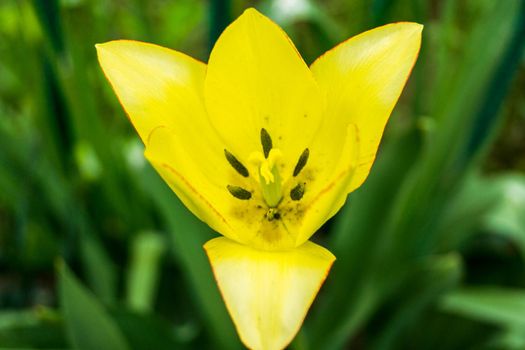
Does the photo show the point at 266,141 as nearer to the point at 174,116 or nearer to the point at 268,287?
the point at 174,116

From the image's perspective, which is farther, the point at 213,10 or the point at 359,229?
the point at 359,229

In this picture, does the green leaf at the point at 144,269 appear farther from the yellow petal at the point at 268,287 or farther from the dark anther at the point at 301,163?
the yellow petal at the point at 268,287

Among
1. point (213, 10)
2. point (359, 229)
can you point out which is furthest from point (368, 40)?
point (359, 229)

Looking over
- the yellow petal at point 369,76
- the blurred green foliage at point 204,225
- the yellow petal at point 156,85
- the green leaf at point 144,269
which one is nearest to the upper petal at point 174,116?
the yellow petal at point 156,85

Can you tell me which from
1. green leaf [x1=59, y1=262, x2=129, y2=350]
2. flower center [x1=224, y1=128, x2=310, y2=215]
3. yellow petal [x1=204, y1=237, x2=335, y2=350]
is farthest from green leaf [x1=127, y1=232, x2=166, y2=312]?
yellow petal [x1=204, y1=237, x2=335, y2=350]

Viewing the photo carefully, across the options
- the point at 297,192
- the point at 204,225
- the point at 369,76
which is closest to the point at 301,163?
the point at 297,192

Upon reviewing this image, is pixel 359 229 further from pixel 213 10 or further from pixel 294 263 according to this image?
pixel 294 263

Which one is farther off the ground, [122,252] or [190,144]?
[190,144]
